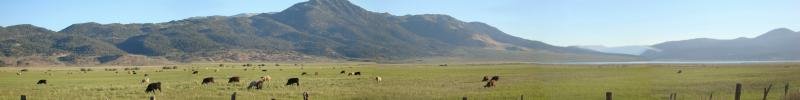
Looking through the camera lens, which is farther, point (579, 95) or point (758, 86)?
point (758, 86)

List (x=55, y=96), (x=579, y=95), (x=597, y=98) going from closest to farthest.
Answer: (x=597, y=98) < (x=579, y=95) < (x=55, y=96)

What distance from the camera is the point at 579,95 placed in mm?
35188

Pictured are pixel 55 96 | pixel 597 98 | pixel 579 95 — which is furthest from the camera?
pixel 55 96

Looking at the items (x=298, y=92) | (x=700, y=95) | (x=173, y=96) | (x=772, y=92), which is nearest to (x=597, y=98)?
(x=700, y=95)

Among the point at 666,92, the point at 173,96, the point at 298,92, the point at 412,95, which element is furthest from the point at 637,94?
the point at 173,96

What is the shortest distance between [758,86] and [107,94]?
99.1 ft

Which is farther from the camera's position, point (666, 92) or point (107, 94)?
point (107, 94)

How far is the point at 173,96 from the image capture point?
37.1 metres

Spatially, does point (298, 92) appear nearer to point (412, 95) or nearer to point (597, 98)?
point (412, 95)

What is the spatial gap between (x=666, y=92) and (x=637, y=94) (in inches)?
57.4

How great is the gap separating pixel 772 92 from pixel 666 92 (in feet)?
13.5

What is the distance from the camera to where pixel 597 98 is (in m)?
33.1

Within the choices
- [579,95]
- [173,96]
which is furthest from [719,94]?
[173,96]

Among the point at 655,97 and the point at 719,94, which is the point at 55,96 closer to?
the point at 655,97
